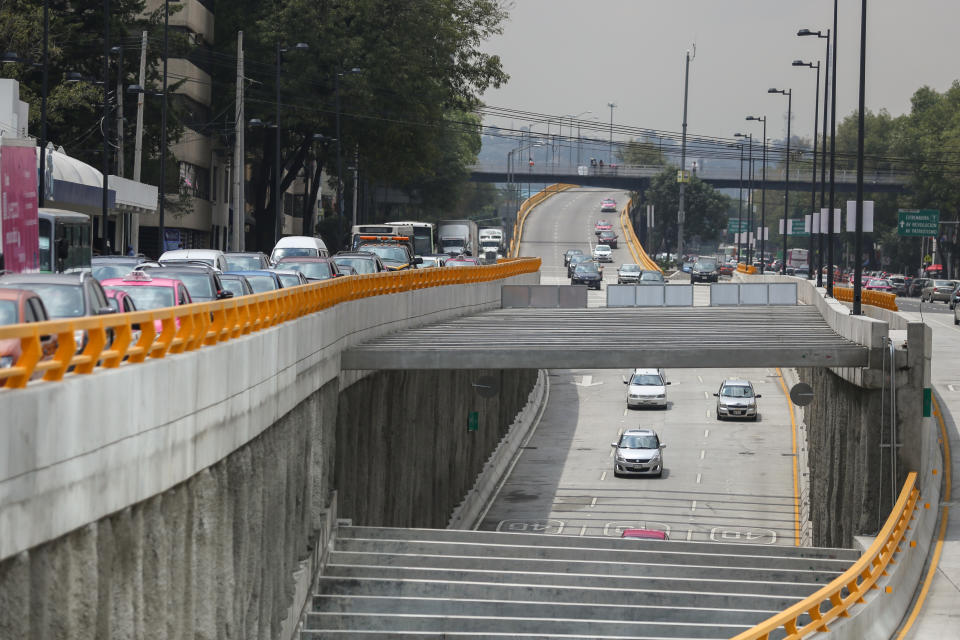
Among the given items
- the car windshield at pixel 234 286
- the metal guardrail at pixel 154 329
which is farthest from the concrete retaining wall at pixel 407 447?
the car windshield at pixel 234 286

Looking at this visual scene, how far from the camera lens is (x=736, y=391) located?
215 feet

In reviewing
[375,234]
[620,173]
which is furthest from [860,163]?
[620,173]

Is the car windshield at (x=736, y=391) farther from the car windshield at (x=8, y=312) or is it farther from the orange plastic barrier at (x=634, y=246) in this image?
the car windshield at (x=8, y=312)

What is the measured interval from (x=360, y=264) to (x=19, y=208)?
15.2 metres

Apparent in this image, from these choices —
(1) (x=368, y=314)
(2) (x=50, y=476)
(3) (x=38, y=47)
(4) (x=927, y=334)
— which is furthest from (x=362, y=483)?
(3) (x=38, y=47)

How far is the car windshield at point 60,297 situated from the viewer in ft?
55.5

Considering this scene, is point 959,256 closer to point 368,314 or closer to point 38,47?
point 38,47

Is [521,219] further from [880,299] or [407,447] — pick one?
[407,447]

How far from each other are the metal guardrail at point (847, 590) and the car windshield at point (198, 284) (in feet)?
33.1

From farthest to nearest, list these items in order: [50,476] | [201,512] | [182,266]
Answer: [182,266] → [201,512] → [50,476]

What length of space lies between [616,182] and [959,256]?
41572 mm

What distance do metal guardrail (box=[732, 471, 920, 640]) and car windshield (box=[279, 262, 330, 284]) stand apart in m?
14.5

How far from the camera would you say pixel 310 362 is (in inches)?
1022

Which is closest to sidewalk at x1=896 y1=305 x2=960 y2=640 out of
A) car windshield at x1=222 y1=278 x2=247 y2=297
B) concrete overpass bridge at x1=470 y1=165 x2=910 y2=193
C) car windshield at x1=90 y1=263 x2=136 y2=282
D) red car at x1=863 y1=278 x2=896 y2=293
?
car windshield at x1=222 y1=278 x2=247 y2=297
